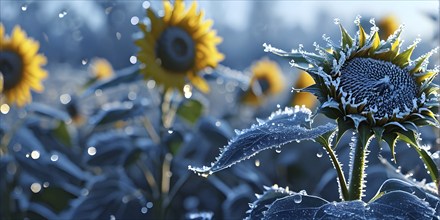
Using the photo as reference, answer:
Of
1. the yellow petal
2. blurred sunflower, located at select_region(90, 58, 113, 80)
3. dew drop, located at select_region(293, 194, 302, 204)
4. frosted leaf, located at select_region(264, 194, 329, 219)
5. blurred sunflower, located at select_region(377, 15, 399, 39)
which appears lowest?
frosted leaf, located at select_region(264, 194, 329, 219)

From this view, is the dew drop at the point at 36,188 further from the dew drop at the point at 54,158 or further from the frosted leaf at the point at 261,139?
the frosted leaf at the point at 261,139

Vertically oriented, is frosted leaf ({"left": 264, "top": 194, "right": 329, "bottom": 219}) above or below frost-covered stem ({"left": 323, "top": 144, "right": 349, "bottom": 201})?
below

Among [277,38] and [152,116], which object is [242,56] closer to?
[277,38]

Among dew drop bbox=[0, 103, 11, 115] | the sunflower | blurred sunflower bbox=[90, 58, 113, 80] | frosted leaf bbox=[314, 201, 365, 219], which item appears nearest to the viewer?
frosted leaf bbox=[314, 201, 365, 219]

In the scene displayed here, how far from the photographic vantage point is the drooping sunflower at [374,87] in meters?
0.89

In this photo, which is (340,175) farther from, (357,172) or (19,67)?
(19,67)

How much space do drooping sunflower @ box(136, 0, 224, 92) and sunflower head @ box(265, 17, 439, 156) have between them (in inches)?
43.7

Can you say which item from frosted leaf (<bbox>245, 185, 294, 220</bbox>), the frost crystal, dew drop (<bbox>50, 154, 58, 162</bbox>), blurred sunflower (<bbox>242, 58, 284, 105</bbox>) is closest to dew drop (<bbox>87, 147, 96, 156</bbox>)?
dew drop (<bbox>50, 154, 58, 162</bbox>)

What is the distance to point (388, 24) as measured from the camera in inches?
125

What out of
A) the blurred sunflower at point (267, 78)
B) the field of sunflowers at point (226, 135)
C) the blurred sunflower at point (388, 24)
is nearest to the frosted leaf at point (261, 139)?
the field of sunflowers at point (226, 135)

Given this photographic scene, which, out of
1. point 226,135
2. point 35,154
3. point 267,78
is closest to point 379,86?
point 226,135

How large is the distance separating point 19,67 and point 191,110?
0.73 metres

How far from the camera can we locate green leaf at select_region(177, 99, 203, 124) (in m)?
2.10

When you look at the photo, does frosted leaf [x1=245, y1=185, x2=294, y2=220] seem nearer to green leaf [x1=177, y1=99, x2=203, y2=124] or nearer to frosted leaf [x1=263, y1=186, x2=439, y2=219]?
frosted leaf [x1=263, y1=186, x2=439, y2=219]
